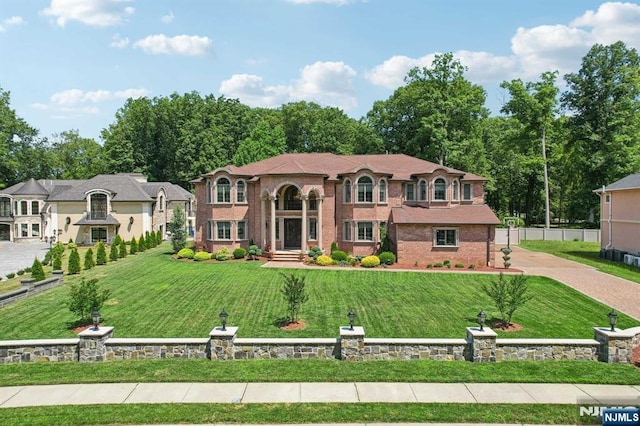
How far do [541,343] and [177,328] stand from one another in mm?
12048

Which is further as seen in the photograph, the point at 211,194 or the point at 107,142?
the point at 107,142

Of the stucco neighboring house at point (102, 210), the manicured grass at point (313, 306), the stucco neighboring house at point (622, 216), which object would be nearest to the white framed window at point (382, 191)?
the manicured grass at point (313, 306)

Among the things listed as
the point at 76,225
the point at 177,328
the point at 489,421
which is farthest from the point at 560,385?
the point at 76,225

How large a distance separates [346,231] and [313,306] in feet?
43.0

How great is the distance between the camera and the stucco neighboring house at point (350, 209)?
2823 centimetres

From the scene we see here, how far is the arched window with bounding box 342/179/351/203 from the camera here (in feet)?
102

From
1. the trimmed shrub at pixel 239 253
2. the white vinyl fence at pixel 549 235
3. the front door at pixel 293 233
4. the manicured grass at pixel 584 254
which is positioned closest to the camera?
the manicured grass at pixel 584 254

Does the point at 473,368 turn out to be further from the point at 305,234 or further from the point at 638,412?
the point at 305,234

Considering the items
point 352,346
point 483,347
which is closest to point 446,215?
point 483,347

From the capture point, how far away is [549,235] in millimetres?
44312

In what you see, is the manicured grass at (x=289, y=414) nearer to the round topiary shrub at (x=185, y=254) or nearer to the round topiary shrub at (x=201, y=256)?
the round topiary shrub at (x=201, y=256)

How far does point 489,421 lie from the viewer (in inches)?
368

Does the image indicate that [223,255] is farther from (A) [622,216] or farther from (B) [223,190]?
(A) [622,216]

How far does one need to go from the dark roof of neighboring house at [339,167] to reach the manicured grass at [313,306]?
26.2 feet
